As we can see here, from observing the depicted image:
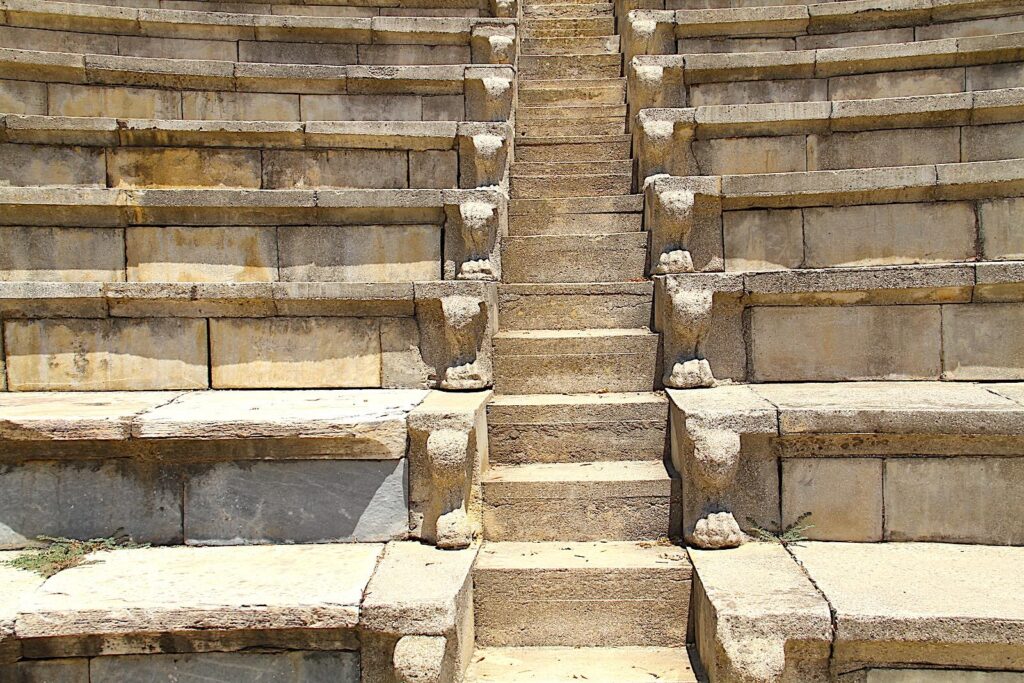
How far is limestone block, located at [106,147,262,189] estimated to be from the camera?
6895 millimetres

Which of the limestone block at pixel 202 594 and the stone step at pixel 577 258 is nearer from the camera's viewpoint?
the limestone block at pixel 202 594

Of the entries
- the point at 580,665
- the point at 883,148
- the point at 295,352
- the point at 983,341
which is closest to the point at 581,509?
the point at 580,665

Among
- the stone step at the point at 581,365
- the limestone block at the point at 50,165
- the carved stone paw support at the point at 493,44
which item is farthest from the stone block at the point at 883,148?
the limestone block at the point at 50,165

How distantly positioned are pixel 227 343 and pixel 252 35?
4.59 m

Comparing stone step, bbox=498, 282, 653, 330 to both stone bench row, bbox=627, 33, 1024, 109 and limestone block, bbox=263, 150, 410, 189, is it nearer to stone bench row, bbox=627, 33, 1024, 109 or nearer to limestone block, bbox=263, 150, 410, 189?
limestone block, bbox=263, 150, 410, 189

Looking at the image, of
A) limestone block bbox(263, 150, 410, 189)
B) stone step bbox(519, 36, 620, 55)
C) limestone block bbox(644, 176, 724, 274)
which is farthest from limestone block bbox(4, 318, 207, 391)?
stone step bbox(519, 36, 620, 55)

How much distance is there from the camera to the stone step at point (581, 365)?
598 centimetres

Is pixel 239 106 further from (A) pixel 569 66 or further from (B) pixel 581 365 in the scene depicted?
(B) pixel 581 365

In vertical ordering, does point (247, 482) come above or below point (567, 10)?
below

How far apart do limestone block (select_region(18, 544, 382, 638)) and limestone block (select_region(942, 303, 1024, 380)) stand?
175 inches

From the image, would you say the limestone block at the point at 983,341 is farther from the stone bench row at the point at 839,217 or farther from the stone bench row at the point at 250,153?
the stone bench row at the point at 250,153

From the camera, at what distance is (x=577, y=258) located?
6.91 metres

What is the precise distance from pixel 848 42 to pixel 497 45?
13.3 feet

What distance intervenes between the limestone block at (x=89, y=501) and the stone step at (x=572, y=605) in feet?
6.52
